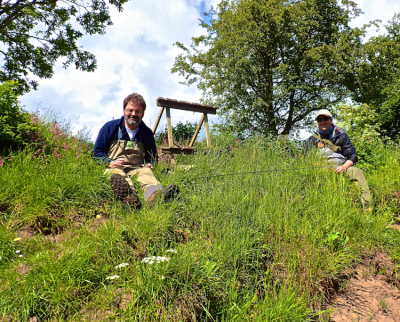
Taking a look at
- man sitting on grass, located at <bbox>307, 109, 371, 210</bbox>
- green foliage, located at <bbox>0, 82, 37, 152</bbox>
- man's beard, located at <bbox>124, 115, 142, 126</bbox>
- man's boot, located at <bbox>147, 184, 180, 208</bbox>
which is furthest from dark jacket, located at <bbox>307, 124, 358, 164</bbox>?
green foliage, located at <bbox>0, 82, 37, 152</bbox>

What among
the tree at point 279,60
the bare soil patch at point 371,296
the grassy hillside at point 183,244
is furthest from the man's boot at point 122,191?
the tree at point 279,60

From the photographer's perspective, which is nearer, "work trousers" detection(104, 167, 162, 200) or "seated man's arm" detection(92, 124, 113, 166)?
"work trousers" detection(104, 167, 162, 200)

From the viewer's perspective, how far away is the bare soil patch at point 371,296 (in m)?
3.16

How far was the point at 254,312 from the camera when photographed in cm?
264

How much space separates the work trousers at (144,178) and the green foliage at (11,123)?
180 centimetres

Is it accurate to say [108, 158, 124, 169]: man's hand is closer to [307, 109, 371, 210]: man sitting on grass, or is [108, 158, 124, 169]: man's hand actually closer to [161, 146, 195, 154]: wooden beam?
[161, 146, 195, 154]: wooden beam

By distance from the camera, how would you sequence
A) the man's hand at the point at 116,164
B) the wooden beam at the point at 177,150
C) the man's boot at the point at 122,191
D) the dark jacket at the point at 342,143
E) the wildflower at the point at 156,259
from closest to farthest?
1. the wildflower at the point at 156,259
2. the man's boot at the point at 122,191
3. the man's hand at the point at 116,164
4. the dark jacket at the point at 342,143
5. the wooden beam at the point at 177,150

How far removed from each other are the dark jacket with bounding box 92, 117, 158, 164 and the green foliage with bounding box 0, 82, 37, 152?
1327 millimetres

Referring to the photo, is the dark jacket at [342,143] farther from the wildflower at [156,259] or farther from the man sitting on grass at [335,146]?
the wildflower at [156,259]

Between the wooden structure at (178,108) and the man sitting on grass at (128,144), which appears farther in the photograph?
the wooden structure at (178,108)

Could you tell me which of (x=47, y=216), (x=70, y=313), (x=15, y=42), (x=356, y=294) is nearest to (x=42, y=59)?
(x=15, y=42)

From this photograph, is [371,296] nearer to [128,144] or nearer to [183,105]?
[128,144]

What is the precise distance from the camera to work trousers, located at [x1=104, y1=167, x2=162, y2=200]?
390 centimetres

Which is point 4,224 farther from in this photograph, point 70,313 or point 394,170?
point 394,170
